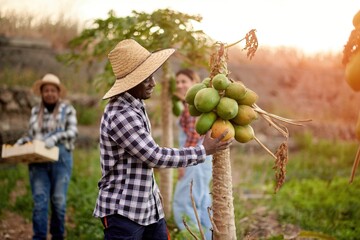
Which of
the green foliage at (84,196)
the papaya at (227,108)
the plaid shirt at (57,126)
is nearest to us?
the papaya at (227,108)

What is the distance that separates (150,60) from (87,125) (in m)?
7.92

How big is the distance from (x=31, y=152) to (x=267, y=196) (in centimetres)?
371

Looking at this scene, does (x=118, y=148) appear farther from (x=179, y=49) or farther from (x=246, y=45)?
(x=179, y=49)

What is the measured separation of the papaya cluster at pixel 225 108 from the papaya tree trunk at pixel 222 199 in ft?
0.50

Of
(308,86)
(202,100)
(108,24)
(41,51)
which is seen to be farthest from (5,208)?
(308,86)

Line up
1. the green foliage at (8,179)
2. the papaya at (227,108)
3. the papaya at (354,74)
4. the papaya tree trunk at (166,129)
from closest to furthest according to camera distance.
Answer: the papaya at (354,74) → the papaya at (227,108) → the papaya tree trunk at (166,129) → the green foliage at (8,179)

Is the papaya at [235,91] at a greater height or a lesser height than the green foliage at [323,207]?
greater

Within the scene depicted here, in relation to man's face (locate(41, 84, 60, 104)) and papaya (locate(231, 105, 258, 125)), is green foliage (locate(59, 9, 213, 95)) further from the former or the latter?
papaya (locate(231, 105, 258, 125))

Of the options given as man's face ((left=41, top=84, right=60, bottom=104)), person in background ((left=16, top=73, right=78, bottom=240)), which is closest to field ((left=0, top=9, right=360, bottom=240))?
person in background ((left=16, top=73, right=78, bottom=240))

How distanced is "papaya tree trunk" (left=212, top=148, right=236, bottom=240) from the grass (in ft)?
3.36

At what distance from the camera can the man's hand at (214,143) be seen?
255 centimetres

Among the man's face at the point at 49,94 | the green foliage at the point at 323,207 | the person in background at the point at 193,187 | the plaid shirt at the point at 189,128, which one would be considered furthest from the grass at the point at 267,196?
the man's face at the point at 49,94

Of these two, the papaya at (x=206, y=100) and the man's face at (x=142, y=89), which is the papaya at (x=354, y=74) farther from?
the man's face at (x=142, y=89)

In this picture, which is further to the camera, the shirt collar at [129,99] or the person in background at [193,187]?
the person in background at [193,187]
